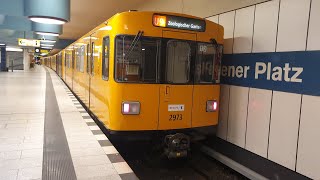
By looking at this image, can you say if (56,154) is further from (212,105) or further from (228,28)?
(228,28)

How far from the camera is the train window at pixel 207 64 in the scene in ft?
16.6

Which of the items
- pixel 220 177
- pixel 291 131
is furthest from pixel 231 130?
pixel 291 131

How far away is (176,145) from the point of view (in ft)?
15.4

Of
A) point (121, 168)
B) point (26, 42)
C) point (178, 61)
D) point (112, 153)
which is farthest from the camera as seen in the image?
point (26, 42)

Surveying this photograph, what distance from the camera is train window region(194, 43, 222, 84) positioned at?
507 centimetres

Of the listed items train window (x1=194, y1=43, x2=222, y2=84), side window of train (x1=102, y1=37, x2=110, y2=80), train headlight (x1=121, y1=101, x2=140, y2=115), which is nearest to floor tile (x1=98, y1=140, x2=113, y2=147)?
train headlight (x1=121, y1=101, x2=140, y2=115)

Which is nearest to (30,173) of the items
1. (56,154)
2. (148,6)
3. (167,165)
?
(56,154)

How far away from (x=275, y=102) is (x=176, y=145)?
1801 millimetres

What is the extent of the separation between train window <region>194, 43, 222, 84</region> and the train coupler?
103cm

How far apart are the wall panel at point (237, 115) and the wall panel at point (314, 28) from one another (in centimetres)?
160

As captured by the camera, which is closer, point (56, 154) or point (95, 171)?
point (95, 171)

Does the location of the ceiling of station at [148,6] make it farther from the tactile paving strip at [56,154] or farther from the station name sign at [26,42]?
the station name sign at [26,42]

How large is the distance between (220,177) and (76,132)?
9.47ft

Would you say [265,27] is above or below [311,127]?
above
